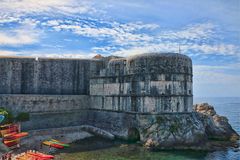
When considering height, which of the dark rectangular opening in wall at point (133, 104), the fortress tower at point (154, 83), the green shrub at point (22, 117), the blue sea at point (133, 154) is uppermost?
the fortress tower at point (154, 83)

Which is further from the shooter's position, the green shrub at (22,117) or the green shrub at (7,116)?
the green shrub at (22,117)

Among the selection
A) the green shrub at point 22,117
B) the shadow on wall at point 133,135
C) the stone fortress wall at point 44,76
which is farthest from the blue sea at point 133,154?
the stone fortress wall at point 44,76

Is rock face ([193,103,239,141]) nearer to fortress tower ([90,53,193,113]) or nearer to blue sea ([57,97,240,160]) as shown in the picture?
fortress tower ([90,53,193,113])

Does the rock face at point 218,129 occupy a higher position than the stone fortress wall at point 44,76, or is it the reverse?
the stone fortress wall at point 44,76

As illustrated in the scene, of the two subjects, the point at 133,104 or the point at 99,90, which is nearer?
the point at 133,104

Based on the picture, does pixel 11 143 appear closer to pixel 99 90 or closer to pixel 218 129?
pixel 99 90

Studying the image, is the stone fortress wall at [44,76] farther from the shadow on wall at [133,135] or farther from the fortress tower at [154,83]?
the shadow on wall at [133,135]

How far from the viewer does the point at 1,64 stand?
112 feet

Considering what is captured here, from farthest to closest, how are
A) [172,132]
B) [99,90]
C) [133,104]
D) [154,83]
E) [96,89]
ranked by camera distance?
[96,89] < [99,90] < [133,104] < [154,83] < [172,132]

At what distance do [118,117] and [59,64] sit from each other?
1168 centimetres

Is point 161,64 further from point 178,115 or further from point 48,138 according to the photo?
point 48,138

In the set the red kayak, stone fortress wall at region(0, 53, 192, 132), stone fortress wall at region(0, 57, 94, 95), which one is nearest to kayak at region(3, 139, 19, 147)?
the red kayak

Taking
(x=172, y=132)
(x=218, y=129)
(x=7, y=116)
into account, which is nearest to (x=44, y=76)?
(x=7, y=116)

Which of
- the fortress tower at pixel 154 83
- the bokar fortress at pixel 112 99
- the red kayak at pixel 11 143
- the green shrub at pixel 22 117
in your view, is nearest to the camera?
the red kayak at pixel 11 143
